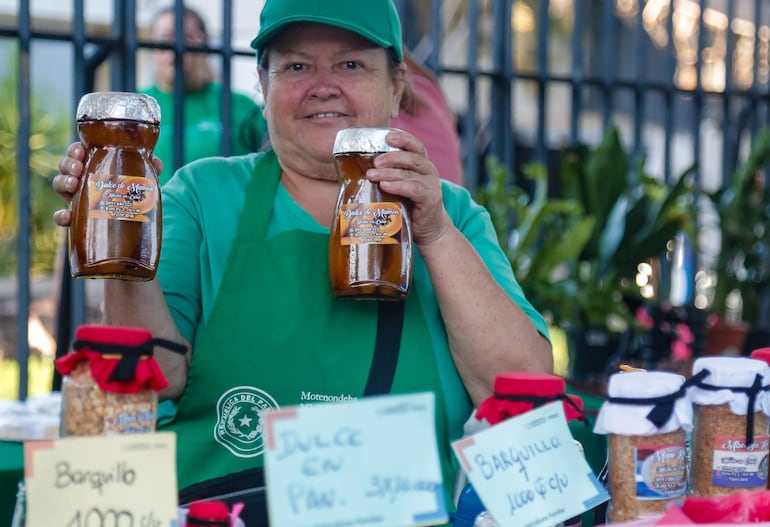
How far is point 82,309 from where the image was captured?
118 inches

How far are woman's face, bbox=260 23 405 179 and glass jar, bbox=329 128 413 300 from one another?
29 centimetres

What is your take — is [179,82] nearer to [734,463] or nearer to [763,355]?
[763,355]

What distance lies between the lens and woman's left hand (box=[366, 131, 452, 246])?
1349 mm

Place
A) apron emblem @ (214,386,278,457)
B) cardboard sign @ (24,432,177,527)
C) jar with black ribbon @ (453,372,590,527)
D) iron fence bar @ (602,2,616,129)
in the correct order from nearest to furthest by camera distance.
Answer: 1. cardboard sign @ (24,432,177,527)
2. jar with black ribbon @ (453,372,590,527)
3. apron emblem @ (214,386,278,457)
4. iron fence bar @ (602,2,616,129)

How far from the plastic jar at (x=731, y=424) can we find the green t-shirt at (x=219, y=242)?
1.57ft

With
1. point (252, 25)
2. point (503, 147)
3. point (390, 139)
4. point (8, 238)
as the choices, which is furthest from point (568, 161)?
point (8, 238)

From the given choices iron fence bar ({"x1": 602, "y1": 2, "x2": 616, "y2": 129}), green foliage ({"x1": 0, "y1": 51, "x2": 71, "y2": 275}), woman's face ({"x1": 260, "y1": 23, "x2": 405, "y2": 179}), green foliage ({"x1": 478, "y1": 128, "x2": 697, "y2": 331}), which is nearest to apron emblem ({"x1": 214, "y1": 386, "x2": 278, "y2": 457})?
woman's face ({"x1": 260, "y1": 23, "x2": 405, "y2": 179})

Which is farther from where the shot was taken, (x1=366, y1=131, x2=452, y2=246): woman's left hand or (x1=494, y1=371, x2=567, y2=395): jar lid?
(x1=366, y1=131, x2=452, y2=246): woman's left hand

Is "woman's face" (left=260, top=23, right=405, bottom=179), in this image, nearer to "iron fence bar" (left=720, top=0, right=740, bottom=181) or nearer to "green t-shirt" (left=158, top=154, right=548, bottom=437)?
"green t-shirt" (left=158, top=154, right=548, bottom=437)

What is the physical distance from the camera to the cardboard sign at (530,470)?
3.36ft

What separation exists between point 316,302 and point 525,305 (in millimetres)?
351

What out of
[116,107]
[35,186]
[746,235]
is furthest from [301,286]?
[35,186]

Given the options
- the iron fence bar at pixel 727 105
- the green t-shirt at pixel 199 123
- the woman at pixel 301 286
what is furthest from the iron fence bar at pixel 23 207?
the iron fence bar at pixel 727 105

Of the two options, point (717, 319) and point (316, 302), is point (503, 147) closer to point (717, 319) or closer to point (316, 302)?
point (717, 319)
